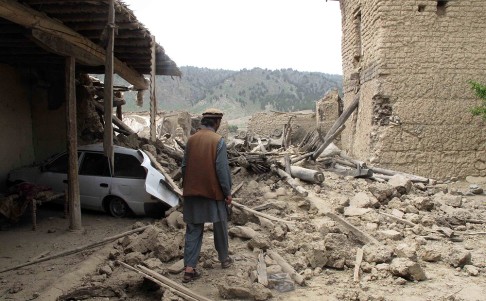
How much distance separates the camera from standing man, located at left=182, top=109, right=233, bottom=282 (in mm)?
4574

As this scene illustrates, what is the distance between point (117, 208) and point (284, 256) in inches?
146

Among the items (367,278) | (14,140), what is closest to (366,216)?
(367,278)

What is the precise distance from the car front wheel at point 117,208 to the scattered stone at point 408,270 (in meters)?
4.77

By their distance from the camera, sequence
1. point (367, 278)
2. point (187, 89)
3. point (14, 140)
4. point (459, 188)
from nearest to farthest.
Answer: point (367, 278) → point (14, 140) → point (459, 188) → point (187, 89)

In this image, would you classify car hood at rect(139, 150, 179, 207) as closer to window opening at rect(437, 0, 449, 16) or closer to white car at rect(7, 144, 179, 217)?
white car at rect(7, 144, 179, 217)

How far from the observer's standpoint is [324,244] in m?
5.08

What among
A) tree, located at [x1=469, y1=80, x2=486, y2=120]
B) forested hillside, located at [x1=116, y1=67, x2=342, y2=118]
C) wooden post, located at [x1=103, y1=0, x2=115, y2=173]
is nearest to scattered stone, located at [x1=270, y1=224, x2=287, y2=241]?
wooden post, located at [x1=103, y1=0, x2=115, y2=173]

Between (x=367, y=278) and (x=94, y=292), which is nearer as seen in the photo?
(x=94, y=292)

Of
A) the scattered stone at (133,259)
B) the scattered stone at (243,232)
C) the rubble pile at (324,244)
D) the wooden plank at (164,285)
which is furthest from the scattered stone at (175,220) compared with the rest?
the wooden plank at (164,285)

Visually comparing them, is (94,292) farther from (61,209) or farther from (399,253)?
(61,209)

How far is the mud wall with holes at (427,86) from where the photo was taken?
9805 mm

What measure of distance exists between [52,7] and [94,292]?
416 cm

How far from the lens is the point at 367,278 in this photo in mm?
4531

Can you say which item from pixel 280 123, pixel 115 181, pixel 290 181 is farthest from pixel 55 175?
pixel 280 123
